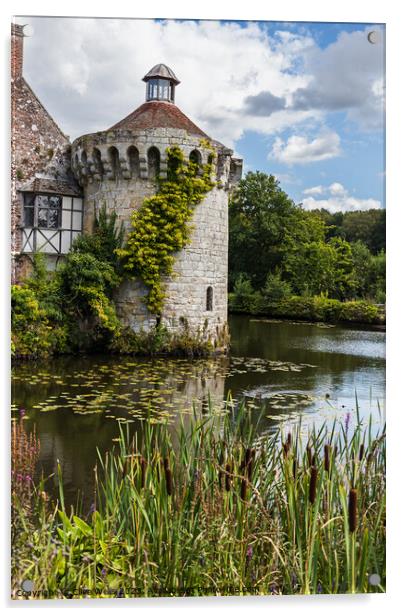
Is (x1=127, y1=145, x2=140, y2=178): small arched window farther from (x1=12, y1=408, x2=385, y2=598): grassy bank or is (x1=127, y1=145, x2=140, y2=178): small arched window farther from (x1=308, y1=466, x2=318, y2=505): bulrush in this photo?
(x1=308, y1=466, x2=318, y2=505): bulrush

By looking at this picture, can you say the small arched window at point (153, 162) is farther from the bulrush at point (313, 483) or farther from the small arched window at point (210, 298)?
the bulrush at point (313, 483)

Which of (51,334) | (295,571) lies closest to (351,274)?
(295,571)

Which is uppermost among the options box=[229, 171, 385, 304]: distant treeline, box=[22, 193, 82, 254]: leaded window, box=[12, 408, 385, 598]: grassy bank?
box=[22, 193, 82, 254]: leaded window

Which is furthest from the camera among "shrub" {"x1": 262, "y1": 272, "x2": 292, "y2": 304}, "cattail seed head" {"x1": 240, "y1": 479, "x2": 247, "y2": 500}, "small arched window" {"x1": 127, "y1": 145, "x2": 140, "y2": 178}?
"small arched window" {"x1": 127, "y1": 145, "x2": 140, "y2": 178}

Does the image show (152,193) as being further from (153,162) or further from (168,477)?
(168,477)

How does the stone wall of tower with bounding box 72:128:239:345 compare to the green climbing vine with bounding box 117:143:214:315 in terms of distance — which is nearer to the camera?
the stone wall of tower with bounding box 72:128:239:345

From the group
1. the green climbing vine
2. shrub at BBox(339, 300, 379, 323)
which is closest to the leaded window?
Answer: the green climbing vine

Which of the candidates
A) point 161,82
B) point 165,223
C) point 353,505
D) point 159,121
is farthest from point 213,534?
point 165,223
